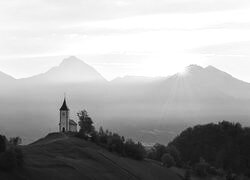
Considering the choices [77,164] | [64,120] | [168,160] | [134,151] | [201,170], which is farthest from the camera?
[64,120]

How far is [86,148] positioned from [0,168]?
42185mm

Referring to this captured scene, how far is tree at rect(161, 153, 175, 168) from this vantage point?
176 m

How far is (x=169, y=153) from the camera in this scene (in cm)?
19112

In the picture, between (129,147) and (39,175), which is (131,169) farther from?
(39,175)

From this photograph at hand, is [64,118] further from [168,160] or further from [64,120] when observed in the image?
[168,160]

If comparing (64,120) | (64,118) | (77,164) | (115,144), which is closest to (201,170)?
(115,144)

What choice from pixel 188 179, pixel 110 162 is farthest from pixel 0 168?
pixel 188 179

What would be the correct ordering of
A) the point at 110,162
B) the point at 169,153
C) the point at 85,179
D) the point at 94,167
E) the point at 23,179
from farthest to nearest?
the point at 169,153
the point at 110,162
the point at 94,167
the point at 85,179
the point at 23,179

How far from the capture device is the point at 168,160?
580ft

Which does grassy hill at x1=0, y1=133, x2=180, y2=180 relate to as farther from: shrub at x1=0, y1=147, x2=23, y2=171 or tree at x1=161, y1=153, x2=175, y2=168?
tree at x1=161, y1=153, x2=175, y2=168

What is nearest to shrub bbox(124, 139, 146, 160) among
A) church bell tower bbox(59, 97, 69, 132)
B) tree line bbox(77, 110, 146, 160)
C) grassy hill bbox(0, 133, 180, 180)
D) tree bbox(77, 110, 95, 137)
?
tree line bbox(77, 110, 146, 160)

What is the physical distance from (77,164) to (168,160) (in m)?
46.4

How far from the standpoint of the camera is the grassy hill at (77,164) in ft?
399

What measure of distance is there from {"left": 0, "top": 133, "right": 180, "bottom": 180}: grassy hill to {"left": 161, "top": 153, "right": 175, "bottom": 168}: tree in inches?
336
